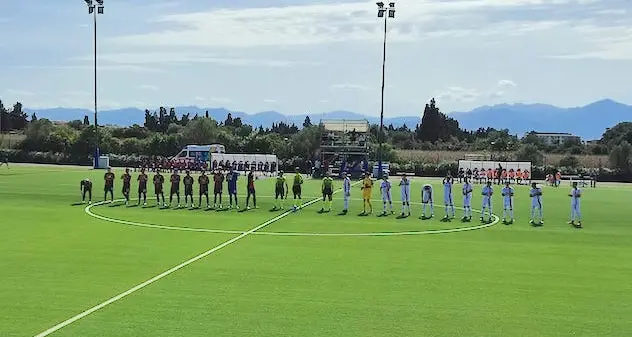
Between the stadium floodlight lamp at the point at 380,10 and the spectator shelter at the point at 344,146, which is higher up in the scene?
the stadium floodlight lamp at the point at 380,10

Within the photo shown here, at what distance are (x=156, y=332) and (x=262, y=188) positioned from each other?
3360cm

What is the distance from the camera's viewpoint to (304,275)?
17156 millimetres

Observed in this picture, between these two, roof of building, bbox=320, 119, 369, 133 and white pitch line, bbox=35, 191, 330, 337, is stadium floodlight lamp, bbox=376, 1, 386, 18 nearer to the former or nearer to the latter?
roof of building, bbox=320, 119, 369, 133

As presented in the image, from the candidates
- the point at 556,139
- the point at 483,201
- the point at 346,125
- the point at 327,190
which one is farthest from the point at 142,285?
the point at 556,139

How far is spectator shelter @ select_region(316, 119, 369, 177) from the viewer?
59.3 metres

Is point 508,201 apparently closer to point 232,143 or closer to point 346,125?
point 346,125

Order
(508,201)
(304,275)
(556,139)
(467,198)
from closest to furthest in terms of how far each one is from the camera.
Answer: (304,275), (508,201), (467,198), (556,139)

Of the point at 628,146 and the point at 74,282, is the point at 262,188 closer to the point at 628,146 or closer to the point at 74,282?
the point at 74,282

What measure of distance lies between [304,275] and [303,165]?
179 feet

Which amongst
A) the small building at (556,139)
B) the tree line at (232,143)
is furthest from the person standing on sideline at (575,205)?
the small building at (556,139)

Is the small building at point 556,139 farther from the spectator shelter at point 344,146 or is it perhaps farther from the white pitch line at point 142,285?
the white pitch line at point 142,285

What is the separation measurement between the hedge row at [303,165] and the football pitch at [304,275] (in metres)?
39.4

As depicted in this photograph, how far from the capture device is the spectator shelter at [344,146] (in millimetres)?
59312

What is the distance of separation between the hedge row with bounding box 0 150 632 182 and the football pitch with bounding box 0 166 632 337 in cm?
3936
